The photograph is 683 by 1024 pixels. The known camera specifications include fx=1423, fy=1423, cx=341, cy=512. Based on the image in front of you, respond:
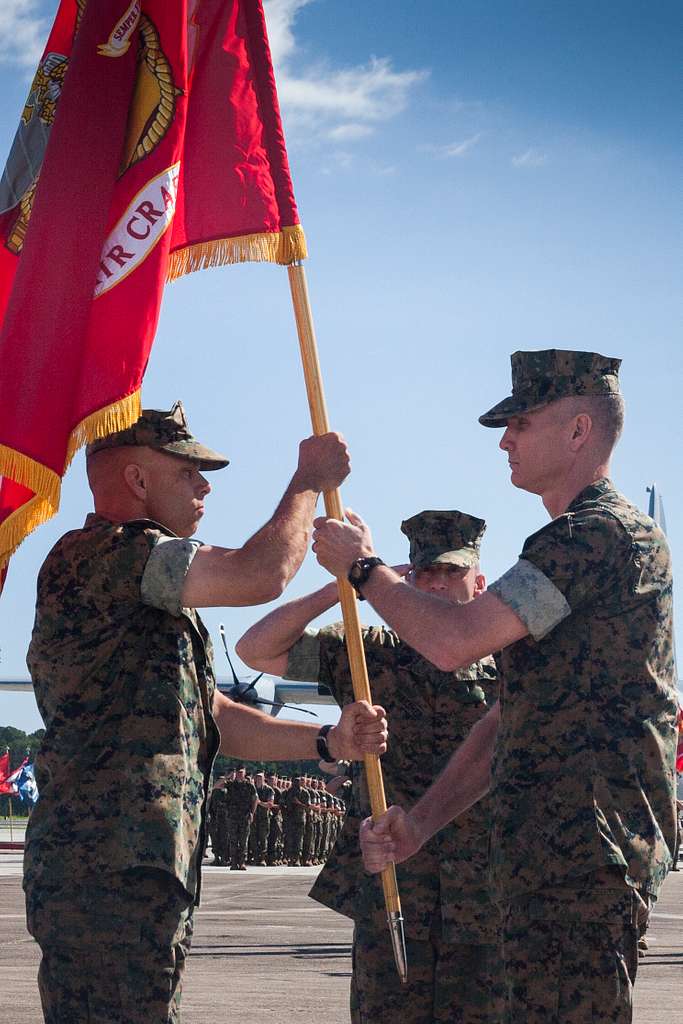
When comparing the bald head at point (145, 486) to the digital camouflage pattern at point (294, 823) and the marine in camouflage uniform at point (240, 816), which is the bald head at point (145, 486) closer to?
the marine in camouflage uniform at point (240, 816)

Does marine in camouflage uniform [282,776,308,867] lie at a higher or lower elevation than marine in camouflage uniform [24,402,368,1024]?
higher

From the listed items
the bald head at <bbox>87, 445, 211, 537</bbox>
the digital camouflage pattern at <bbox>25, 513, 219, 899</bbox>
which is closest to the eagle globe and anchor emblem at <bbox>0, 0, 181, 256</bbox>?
the bald head at <bbox>87, 445, 211, 537</bbox>

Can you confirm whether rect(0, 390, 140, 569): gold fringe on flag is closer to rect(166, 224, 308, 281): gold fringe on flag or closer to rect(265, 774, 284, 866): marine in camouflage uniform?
rect(166, 224, 308, 281): gold fringe on flag

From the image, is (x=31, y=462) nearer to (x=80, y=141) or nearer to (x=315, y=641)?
(x=80, y=141)

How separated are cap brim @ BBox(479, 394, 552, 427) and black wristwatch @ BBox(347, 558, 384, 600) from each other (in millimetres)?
547

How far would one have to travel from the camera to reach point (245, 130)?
500 cm

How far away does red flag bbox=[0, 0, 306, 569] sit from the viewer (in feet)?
14.6

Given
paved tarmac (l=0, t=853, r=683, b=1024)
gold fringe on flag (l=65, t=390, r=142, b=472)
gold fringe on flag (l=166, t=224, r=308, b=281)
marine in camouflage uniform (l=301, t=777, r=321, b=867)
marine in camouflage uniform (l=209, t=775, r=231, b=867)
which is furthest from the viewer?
marine in camouflage uniform (l=301, t=777, r=321, b=867)

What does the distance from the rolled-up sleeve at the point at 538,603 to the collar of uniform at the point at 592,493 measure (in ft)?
1.05

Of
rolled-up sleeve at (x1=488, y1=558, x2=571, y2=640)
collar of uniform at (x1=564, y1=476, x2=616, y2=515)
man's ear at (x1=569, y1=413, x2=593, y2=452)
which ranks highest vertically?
man's ear at (x1=569, y1=413, x2=593, y2=452)

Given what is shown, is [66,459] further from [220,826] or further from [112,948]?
[220,826]

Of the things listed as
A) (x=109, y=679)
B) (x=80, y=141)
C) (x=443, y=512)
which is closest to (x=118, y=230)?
(x=80, y=141)

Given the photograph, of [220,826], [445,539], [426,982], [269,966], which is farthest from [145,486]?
[220,826]

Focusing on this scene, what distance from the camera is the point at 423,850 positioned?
513 centimetres
